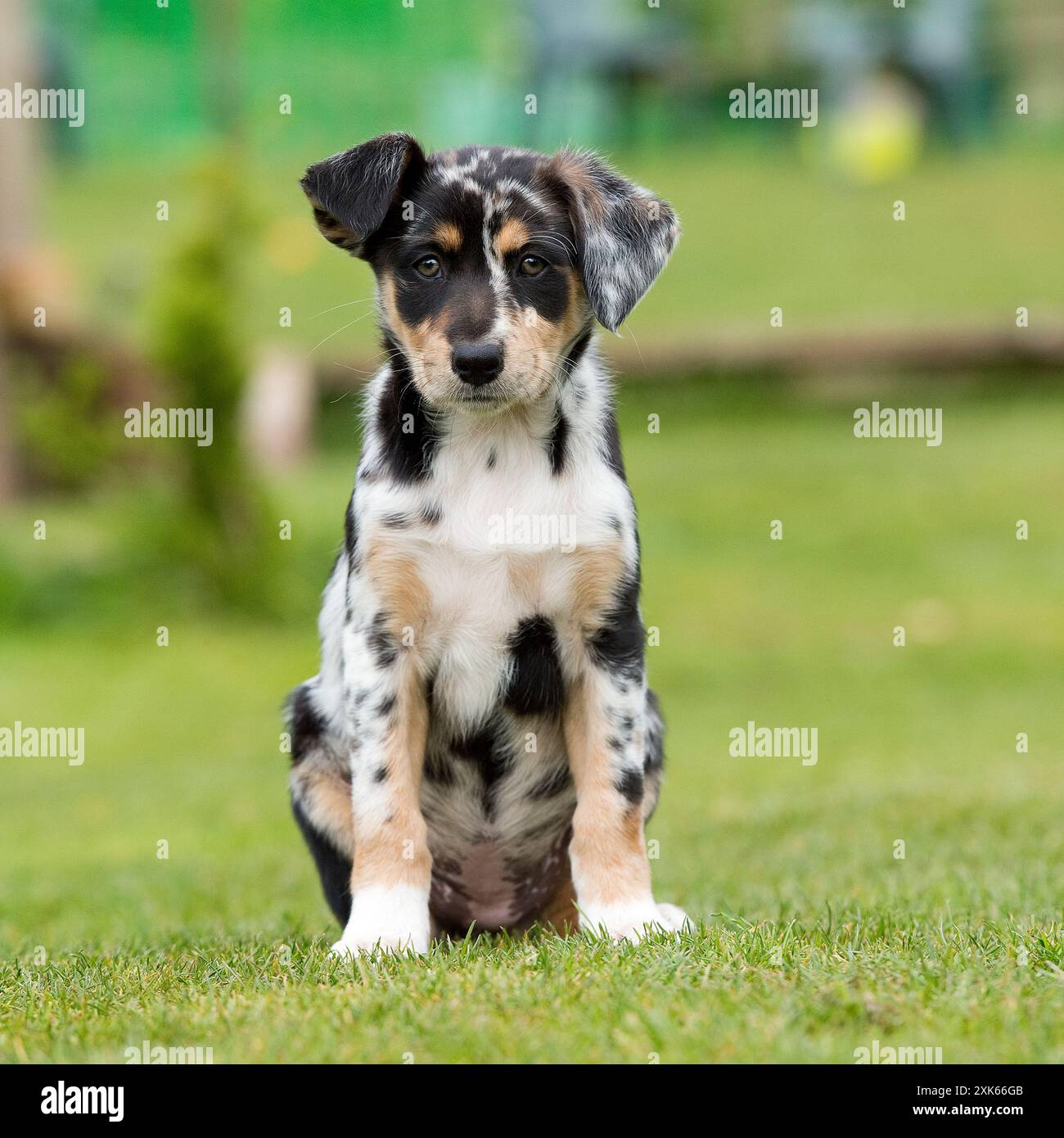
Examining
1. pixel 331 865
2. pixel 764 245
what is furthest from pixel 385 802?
pixel 764 245

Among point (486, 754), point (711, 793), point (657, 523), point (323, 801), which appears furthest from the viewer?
point (657, 523)

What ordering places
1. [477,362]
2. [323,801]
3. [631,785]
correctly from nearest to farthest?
[477,362]
[631,785]
[323,801]

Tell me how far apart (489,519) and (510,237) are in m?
0.83

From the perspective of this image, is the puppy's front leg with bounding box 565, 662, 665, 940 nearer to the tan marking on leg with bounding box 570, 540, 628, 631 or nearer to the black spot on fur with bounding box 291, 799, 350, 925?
the tan marking on leg with bounding box 570, 540, 628, 631

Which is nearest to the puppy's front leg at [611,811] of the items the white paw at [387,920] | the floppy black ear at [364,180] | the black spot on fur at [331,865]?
the white paw at [387,920]

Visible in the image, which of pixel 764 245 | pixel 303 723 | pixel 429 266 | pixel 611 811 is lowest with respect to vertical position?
pixel 611 811

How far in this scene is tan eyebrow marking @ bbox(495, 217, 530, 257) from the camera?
4758mm

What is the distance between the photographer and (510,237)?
15.6ft

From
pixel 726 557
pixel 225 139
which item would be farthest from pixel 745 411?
pixel 225 139

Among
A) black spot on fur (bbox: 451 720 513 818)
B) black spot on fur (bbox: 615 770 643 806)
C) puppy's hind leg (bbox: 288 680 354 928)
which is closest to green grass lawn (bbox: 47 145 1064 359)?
puppy's hind leg (bbox: 288 680 354 928)

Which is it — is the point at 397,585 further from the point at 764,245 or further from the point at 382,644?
the point at 764,245

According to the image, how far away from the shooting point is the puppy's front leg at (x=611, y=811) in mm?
4805

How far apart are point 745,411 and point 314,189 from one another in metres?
17.7
